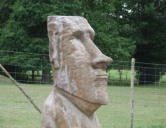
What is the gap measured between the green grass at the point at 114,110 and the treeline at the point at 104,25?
4.04 m

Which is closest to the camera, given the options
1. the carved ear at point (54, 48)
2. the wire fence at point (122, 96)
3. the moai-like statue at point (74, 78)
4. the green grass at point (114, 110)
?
the moai-like statue at point (74, 78)

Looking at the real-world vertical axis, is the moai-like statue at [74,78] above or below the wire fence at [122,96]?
above

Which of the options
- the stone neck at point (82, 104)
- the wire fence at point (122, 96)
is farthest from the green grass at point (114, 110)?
the stone neck at point (82, 104)

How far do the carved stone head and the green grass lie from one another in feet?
17.9

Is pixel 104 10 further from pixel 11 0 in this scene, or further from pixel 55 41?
pixel 55 41

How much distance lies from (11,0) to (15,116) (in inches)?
565

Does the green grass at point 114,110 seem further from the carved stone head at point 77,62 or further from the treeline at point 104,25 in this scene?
the carved stone head at point 77,62

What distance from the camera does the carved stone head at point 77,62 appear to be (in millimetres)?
3674

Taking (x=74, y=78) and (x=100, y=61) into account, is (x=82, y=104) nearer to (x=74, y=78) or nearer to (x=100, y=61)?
(x=74, y=78)

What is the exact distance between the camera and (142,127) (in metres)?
8.90

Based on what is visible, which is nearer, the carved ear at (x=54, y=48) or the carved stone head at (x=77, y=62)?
the carved stone head at (x=77, y=62)

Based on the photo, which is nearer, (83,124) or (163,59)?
(83,124)

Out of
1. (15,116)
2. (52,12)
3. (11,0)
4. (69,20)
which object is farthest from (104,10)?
(69,20)

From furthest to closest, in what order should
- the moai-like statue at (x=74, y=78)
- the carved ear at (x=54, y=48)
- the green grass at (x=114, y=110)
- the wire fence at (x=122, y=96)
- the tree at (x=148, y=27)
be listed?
the tree at (x=148, y=27), the wire fence at (x=122, y=96), the green grass at (x=114, y=110), the carved ear at (x=54, y=48), the moai-like statue at (x=74, y=78)
